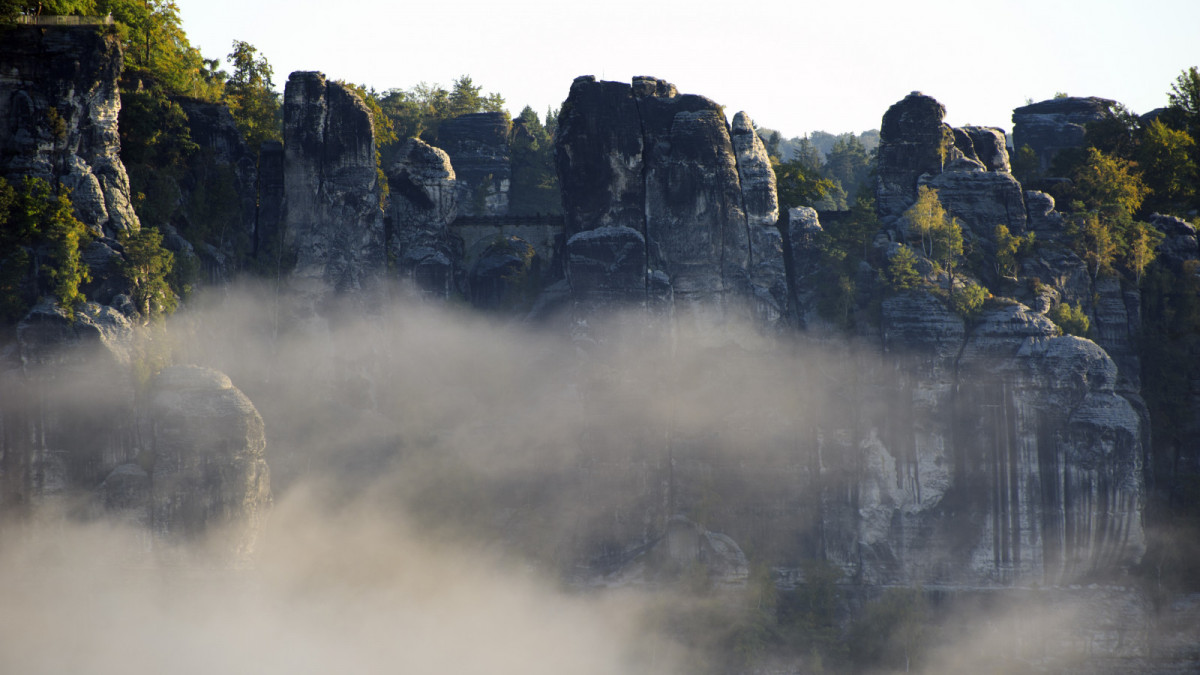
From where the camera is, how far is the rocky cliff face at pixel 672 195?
3909 cm

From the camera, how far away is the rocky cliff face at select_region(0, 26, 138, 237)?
1321 inches

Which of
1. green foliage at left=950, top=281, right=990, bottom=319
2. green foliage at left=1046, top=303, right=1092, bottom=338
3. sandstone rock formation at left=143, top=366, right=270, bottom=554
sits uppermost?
green foliage at left=950, top=281, right=990, bottom=319

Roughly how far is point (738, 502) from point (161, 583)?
17.9 m

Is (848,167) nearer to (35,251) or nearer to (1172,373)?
(1172,373)

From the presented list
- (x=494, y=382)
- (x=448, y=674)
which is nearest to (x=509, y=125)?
(x=494, y=382)

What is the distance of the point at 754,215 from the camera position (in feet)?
130

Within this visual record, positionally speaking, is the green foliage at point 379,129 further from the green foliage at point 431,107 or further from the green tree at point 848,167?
the green tree at point 848,167

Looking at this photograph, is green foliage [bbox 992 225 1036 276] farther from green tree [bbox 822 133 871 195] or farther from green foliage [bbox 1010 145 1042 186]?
green tree [bbox 822 133 871 195]

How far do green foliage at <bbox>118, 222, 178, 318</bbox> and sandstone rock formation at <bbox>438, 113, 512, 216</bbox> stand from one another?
1779 cm

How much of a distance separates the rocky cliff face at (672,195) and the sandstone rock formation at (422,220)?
4.92 m

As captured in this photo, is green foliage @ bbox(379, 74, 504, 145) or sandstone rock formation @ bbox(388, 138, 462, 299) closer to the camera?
sandstone rock formation @ bbox(388, 138, 462, 299)

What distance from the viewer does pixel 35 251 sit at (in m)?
33.0

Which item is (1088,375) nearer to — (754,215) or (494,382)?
(754,215)

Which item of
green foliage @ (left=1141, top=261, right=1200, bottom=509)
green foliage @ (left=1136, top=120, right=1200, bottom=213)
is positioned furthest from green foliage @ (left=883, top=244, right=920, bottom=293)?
green foliage @ (left=1136, top=120, right=1200, bottom=213)
